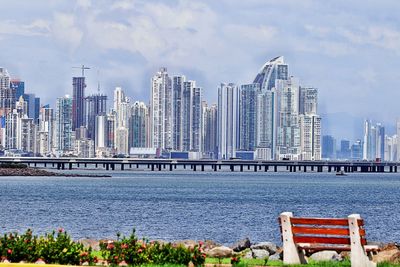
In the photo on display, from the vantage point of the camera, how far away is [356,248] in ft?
65.1

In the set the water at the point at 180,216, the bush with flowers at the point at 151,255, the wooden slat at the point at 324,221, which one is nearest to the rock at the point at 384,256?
the wooden slat at the point at 324,221

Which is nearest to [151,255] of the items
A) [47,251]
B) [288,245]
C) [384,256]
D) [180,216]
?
[47,251]

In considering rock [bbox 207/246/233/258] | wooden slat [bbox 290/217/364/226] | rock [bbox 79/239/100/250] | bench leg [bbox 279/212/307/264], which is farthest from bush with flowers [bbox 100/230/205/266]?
rock [bbox 79/239/100/250]

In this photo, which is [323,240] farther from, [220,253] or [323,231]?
[220,253]

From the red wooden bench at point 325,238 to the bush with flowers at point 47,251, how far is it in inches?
160

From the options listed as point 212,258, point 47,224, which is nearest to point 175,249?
point 212,258

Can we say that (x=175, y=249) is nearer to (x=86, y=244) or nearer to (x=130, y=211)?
(x=86, y=244)

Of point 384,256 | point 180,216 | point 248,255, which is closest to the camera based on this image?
point 384,256

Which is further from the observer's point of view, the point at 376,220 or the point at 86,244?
the point at 376,220

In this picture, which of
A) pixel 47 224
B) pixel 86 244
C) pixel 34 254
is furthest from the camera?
pixel 47 224

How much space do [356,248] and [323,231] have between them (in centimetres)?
82

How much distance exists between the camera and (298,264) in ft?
68.5

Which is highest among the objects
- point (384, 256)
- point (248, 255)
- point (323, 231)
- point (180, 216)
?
point (323, 231)

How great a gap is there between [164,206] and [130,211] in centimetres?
924
